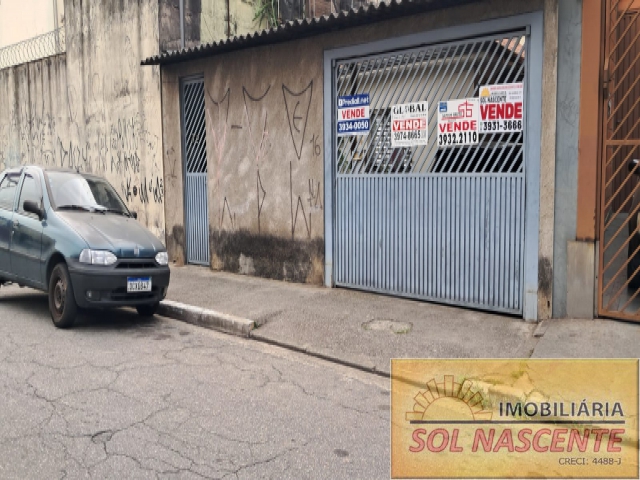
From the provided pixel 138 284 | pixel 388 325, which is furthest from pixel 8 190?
pixel 388 325

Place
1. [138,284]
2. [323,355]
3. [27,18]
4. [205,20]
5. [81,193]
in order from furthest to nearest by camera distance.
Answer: [27,18] → [205,20] → [81,193] → [138,284] → [323,355]

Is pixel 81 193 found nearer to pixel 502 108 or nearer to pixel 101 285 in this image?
pixel 101 285

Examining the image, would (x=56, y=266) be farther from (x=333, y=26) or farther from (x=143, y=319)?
(x=333, y=26)

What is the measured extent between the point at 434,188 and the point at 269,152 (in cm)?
299

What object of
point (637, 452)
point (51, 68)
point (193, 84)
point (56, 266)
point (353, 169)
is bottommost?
point (637, 452)

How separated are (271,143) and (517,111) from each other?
3908 millimetres

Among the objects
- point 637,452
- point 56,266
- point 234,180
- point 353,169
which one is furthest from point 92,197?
point 637,452

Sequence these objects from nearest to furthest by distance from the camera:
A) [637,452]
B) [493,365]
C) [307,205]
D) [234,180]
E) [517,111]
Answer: [637,452] < [493,365] < [517,111] < [307,205] < [234,180]

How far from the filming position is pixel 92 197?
738 cm

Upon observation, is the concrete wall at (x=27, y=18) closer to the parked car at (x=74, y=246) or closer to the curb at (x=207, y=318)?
the parked car at (x=74, y=246)

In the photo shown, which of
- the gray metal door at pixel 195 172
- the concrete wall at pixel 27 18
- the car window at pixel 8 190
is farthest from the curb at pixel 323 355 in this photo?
the concrete wall at pixel 27 18

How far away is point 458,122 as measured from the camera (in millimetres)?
6875

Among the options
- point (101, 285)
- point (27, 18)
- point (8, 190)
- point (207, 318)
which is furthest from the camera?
point (27, 18)

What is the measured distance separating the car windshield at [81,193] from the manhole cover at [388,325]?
3617 mm
